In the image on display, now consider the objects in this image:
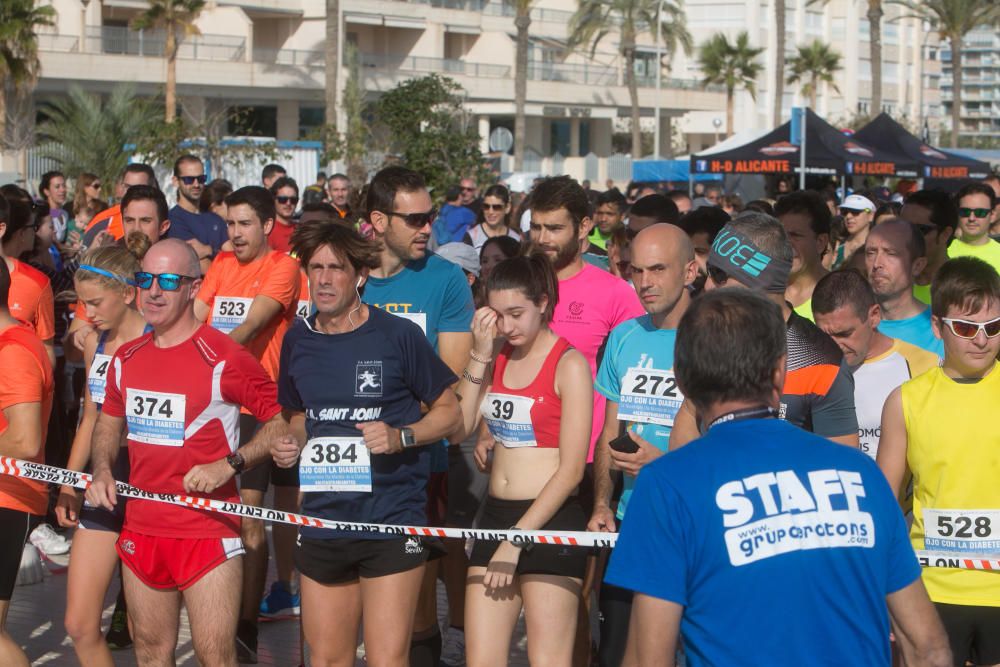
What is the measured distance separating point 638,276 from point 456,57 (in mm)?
53369

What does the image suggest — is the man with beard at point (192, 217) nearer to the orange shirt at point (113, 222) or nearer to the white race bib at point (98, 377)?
the orange shirt at point (113, 222)

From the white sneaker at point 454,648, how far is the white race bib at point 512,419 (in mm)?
1675

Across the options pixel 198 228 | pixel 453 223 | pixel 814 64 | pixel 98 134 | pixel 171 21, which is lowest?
pixel 198 228

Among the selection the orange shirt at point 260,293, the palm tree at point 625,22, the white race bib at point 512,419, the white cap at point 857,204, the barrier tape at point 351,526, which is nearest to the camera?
the barrier tape at point 351,526

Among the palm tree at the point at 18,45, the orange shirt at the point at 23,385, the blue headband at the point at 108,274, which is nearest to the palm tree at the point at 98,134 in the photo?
the palm tree at the point at 18,45

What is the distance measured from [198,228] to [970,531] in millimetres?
6436

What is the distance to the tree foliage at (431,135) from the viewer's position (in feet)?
101

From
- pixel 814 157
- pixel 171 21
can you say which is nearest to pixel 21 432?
pixel 814 157

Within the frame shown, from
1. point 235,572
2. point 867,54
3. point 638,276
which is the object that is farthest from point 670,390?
point 867,54

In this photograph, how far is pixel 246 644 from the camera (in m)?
6.29

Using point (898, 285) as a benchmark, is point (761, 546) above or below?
below

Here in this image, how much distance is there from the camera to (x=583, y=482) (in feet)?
17.6

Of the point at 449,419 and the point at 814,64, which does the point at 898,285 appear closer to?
the point at 449,419

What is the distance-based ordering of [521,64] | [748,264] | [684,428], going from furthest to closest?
1. [521,64]
2. [748,264]
3. [684,428]
